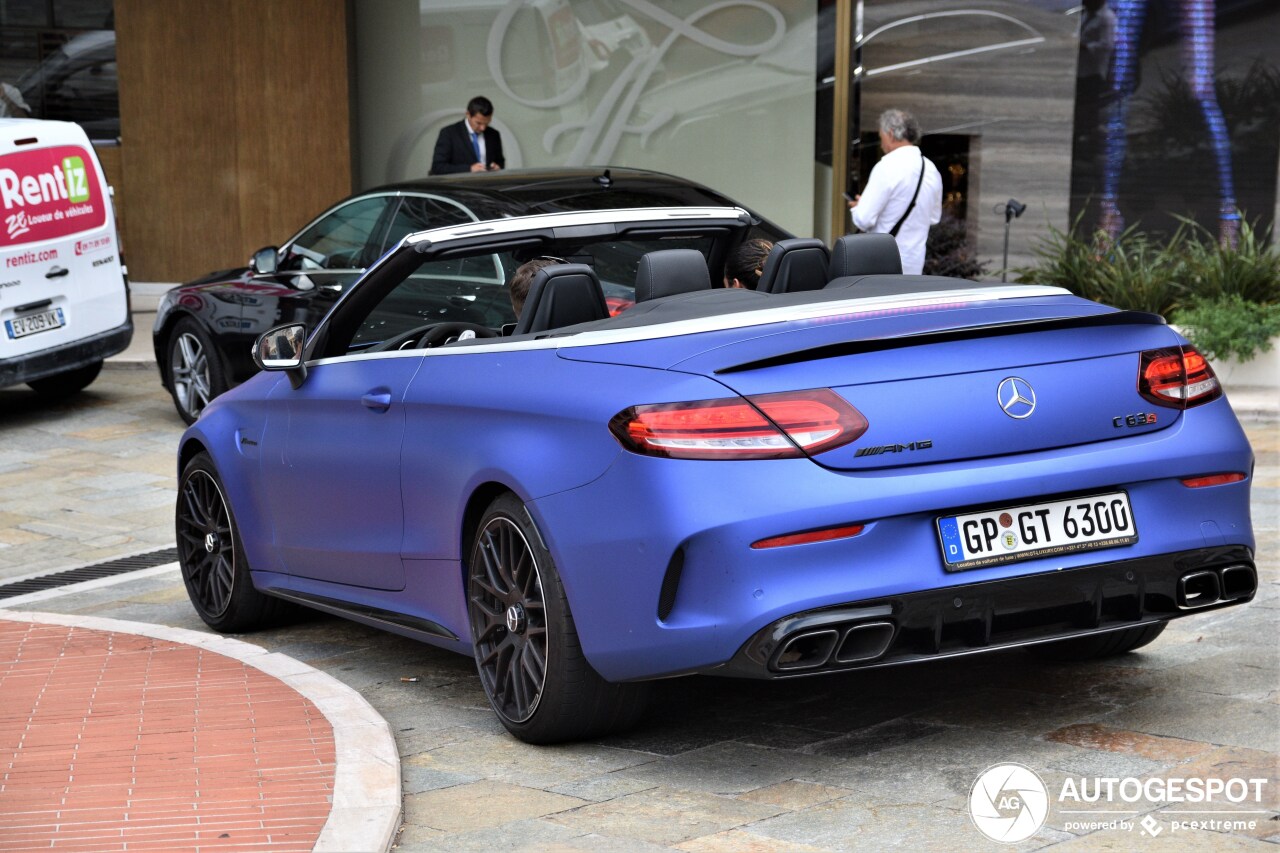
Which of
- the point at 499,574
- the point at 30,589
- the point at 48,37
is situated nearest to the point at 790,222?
the point at 48,37

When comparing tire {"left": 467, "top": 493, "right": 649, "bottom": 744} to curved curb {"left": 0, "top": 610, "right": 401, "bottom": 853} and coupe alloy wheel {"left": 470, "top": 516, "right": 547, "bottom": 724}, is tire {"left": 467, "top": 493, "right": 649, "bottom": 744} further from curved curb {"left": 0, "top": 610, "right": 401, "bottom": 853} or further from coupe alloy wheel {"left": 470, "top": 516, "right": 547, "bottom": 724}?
curved curb {"left": 0, "top": 610, "right": 401, "bottom": 853}

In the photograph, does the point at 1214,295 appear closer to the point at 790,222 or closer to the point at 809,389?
the point at 790,222

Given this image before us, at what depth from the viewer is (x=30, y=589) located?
8016 mm

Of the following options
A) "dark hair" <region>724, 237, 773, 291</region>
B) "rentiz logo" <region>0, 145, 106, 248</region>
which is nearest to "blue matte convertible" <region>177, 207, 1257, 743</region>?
"dark hair" <region>724, 237, 773, 291</region>

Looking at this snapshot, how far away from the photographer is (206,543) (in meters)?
6.88

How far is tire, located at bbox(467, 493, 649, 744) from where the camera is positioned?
4688 millimetres

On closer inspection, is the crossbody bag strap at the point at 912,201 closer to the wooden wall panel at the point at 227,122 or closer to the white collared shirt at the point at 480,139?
the white collared shirt at the point at 480,139

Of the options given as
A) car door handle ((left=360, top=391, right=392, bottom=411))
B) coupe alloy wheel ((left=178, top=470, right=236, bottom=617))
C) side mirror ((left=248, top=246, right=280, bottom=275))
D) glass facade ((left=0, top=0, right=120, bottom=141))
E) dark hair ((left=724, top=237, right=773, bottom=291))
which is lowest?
coupe alloy wheel ((left=178, top=470, right=236, bottom=617))

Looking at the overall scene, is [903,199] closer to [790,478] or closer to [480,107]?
[480,107]

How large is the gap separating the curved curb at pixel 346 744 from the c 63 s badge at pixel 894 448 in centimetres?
139

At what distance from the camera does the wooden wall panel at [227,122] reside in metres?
17.5

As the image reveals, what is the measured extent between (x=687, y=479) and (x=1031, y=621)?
928 mm

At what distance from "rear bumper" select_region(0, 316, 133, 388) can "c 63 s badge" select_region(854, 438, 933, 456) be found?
28.2 ft

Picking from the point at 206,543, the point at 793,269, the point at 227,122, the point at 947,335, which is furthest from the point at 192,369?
the point at 947,335
